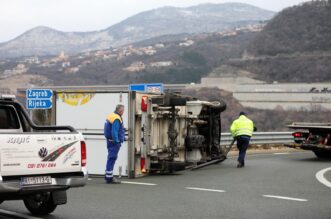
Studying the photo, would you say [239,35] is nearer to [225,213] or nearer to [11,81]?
[11,81]

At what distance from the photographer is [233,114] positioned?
80.0 m

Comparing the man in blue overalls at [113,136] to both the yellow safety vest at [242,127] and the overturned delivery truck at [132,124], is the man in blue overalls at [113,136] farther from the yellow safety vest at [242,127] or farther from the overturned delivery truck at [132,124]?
the yellow safety vest at [242,127]

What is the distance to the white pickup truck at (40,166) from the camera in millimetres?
7887

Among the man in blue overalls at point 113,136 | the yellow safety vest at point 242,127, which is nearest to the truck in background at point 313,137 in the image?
the yellow safety vest at point 242,127

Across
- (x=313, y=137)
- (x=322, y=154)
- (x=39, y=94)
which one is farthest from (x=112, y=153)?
(x=322, y=154)

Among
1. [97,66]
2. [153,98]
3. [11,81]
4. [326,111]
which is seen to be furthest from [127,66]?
[153,98]

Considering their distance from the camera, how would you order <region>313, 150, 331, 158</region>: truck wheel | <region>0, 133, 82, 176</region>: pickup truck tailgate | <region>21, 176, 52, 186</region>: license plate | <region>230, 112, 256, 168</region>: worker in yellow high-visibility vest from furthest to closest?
<region>313, 150, 331, 158</region>: truck wheel → <region>230, 112, 256, 168</region>: worker in yellow high-visibility vest → <region>21, 176, 52, 186</region>: license plate → <region>0, 133, 82, 176</region>: pickup truck tailgate

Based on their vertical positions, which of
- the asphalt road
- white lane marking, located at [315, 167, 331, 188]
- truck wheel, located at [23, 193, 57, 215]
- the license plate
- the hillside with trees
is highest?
the hillside with trees

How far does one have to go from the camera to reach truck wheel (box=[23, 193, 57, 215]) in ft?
30.4

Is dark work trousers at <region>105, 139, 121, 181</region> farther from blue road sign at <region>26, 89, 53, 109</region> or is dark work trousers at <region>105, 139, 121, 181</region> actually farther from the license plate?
the license plate

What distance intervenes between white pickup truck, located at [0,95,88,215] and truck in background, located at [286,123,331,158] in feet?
40.0

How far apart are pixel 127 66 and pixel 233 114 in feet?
211

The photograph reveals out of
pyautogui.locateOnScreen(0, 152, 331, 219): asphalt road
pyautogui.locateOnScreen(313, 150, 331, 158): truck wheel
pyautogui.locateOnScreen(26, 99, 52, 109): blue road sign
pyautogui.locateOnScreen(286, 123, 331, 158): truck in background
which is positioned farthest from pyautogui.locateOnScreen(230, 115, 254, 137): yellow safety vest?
pyautogui.locateOnScreen(26, 99, 52, 109): blue road sign

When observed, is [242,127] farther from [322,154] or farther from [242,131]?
[322,154]
